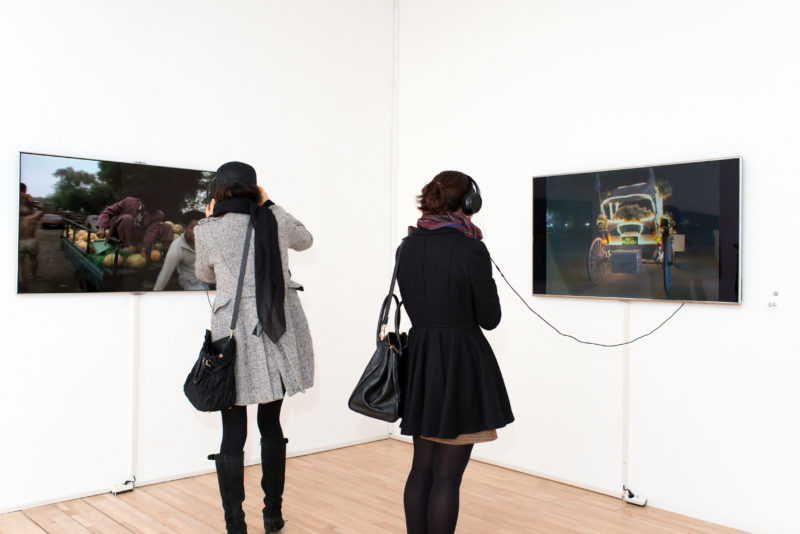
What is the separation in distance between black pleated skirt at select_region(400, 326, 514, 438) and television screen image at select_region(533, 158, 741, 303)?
1694mm

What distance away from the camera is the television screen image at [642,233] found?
3434 mm

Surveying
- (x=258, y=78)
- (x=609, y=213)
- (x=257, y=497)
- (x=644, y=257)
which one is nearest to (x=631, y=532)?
(x=644, y=257)

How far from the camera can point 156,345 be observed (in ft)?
13.2

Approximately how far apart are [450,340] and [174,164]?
2.54 meters

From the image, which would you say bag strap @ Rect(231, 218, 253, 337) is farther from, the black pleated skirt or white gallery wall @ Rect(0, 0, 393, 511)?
white gallery wall @ Rect(0, 0, 393, 511)

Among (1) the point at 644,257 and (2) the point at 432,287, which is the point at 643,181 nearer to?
(1) the point at 644,257

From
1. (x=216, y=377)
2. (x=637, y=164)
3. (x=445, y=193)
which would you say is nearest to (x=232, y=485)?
(x=216, y=377)

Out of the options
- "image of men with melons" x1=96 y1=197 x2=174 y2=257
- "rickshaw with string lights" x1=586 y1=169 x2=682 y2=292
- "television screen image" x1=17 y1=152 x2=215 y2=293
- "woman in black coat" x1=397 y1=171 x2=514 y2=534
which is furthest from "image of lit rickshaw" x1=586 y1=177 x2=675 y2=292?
"image of men with melons" x1=96 y1=197 x2=174 y2=257

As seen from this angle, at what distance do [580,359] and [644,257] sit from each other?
2.56ft

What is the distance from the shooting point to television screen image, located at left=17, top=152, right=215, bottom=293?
3559 millimetres

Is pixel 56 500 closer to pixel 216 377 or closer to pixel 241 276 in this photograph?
pixel 216 377

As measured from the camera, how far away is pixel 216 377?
8.85 ft

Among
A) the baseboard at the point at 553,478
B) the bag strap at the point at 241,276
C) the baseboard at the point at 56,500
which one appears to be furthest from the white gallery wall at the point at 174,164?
the bag strap at the point at 241,276

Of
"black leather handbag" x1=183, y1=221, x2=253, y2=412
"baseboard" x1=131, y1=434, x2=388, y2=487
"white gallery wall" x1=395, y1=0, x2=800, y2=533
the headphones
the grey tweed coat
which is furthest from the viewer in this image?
"baseboard" x1=131, y1=434, x2=388, y2=487
